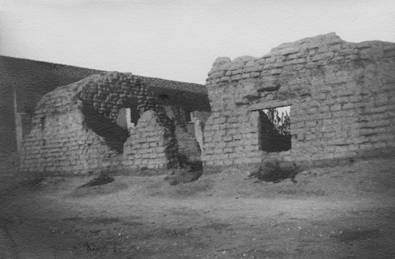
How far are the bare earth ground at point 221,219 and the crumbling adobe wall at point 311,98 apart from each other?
54cm

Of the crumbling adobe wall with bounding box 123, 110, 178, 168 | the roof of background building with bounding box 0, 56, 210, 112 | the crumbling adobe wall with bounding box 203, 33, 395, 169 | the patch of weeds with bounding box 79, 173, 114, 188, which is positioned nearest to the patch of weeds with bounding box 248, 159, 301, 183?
the crumbling adobe wall with bounding box 203, 33, 395, 169

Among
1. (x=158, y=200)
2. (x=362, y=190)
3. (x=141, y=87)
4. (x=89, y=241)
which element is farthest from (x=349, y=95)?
(x=141, y=87)

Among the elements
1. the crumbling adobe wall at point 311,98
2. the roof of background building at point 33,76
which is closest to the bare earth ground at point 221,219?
the crumbling adobe wall at point 311,98

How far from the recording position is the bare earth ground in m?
4.88

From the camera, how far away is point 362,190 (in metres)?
7.32

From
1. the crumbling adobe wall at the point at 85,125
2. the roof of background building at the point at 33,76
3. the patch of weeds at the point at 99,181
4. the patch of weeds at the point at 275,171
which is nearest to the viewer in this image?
the patch of weeds at the point at 275,171

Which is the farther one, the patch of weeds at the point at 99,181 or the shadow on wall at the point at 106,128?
the shadow on wall at the point at 106,128

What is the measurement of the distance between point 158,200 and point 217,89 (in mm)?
3256

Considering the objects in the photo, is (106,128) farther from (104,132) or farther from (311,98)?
(311,98)

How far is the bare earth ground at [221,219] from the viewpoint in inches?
192

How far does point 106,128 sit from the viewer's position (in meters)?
14.1

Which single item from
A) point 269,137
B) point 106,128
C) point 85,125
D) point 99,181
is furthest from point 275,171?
point 106,128

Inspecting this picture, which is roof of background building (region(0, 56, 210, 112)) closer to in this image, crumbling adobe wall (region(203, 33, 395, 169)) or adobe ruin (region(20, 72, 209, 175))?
adobe ruin (region(20, 72, 209, 175))

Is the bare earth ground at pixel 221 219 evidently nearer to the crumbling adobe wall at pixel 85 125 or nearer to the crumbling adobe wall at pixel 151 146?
the crumbling adobe wall at pixel 151 146
